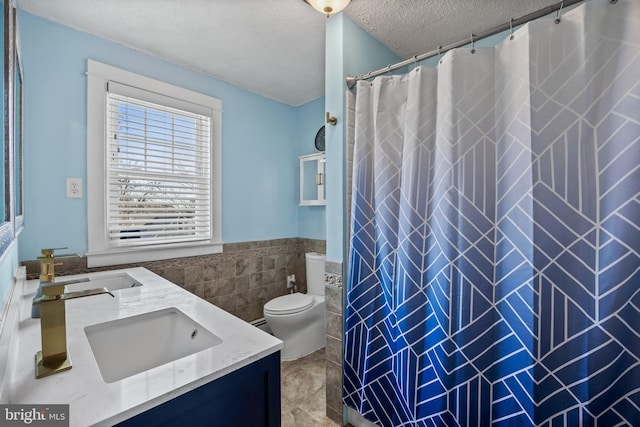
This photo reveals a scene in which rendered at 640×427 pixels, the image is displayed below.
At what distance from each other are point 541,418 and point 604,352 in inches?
12.3

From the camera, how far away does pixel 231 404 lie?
2.52 ft

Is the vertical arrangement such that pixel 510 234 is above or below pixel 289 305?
above

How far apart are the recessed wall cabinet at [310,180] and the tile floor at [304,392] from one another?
4.38 feet

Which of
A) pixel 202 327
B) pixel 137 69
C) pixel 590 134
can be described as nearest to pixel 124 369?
pixel 202 327

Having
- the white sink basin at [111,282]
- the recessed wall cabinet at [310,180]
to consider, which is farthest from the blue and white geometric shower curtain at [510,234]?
the white sink basin at [111,282]

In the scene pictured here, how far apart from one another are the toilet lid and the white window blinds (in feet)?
2.56

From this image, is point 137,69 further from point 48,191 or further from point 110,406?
point 110,406

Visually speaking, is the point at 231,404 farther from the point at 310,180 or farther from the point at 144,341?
the point at 310,180

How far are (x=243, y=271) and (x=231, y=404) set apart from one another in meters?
1.85

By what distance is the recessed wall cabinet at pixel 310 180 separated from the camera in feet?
8.83

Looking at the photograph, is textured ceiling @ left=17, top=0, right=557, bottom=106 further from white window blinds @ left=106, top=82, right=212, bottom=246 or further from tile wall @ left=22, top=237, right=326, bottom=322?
tile wall @ left=22, top=237, right=326, bottom=322

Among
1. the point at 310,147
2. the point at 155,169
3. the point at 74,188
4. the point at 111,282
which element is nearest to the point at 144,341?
the point at 111,282

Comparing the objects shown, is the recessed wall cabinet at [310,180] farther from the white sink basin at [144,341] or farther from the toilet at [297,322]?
the white sink basin at [144,341]

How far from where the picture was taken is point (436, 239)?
48.1 inches
